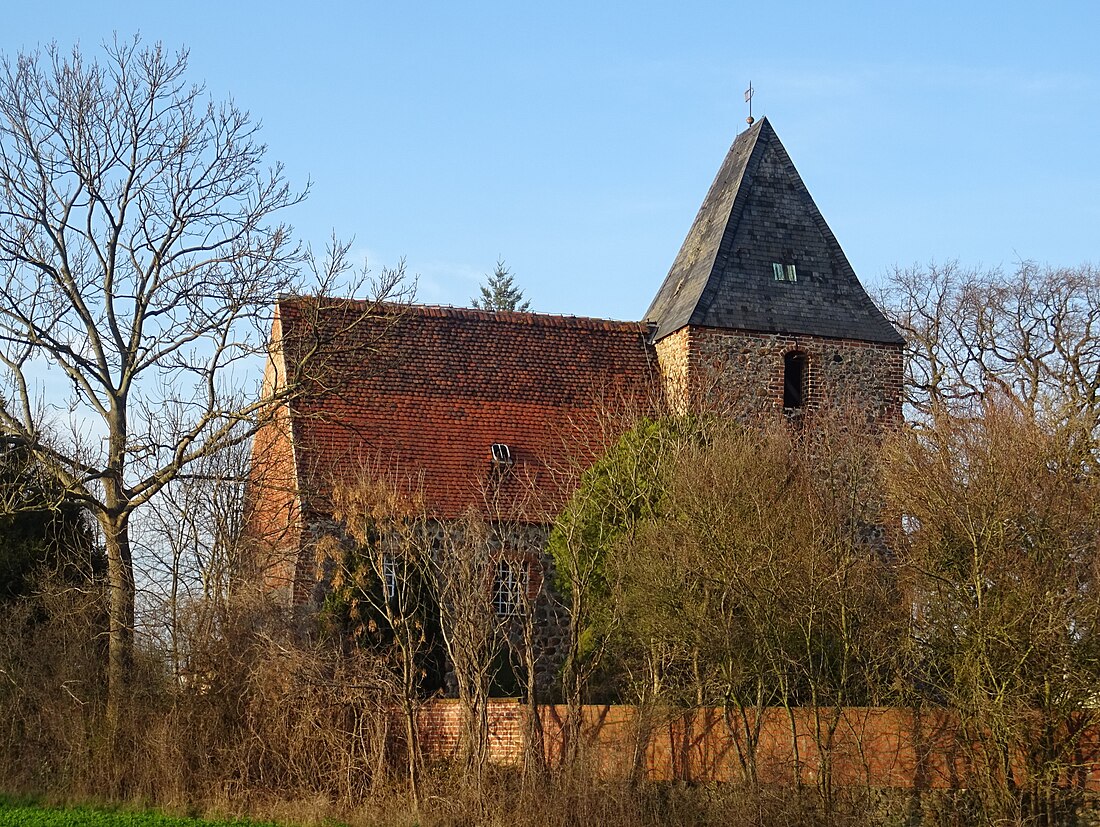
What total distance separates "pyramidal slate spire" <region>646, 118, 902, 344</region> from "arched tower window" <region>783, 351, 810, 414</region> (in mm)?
558

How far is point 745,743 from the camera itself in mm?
15531

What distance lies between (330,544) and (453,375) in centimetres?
821

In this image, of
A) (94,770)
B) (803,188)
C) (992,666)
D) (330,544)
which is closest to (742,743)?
(992,666)

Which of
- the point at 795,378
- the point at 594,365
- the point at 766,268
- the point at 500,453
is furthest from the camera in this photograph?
the point at 766,268

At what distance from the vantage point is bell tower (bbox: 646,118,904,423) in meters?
25.0

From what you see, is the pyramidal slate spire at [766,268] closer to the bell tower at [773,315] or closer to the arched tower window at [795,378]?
the bell tower at [773,315]

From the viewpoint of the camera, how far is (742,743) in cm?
1557

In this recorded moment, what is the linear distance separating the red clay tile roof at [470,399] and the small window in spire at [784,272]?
117 inches

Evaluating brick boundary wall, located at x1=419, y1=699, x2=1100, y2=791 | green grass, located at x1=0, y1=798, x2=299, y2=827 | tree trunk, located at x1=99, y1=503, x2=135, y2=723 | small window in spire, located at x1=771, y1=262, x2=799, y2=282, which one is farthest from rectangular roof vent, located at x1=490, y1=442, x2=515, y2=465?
green grass, located at x1=0, y1=798, x2=299, y2=827

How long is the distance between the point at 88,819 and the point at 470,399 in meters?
11.5

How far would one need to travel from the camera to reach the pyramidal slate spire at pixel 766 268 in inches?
1003

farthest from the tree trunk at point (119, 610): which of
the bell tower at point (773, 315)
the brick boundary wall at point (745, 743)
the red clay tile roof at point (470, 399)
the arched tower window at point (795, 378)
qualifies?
the arched tower window at point (795, 378)

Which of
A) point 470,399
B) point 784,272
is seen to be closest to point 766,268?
point 784,272

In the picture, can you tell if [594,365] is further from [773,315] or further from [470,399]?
[773,315]
